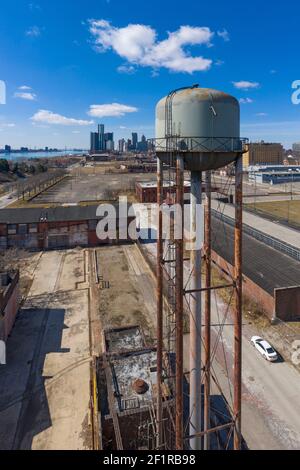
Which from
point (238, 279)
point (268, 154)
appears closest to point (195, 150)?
point (238, 279)

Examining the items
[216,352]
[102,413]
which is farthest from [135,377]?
[216,352]

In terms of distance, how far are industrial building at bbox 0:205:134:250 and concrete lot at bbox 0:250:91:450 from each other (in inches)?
486

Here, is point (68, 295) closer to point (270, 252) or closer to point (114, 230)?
point (114, 230)

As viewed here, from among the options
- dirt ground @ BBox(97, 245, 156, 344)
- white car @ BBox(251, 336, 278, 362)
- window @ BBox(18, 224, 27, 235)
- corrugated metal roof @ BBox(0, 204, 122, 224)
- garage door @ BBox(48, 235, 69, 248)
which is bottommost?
white car @ BBox(251, 336, 278, 362)

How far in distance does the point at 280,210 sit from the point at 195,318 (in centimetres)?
5419

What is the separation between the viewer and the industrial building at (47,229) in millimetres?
40969

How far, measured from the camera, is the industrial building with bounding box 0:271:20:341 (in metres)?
21.4

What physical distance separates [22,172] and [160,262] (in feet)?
390

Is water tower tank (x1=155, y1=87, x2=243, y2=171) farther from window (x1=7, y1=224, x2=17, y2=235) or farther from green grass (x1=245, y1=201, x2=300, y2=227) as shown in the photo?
green grass (x1=245, y1=201, x2=300, y2=227)

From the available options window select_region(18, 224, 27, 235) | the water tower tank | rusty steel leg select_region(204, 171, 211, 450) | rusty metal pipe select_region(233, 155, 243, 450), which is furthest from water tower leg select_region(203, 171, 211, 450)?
window select_region(18, 224, 27, 235)

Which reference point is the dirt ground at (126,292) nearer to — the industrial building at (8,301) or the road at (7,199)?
the industrial building at (8,301)

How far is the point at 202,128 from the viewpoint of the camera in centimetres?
1015

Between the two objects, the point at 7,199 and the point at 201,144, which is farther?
the point at 7,199

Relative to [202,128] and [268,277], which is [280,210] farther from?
[202,128]
